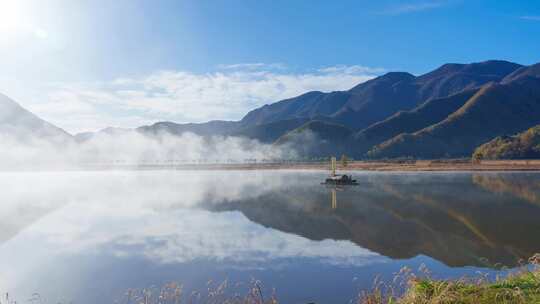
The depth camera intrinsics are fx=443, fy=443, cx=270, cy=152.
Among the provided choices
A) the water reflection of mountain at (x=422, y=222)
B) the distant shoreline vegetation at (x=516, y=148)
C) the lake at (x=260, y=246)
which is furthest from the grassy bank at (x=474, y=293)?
the distant shoreline vegetation at (x=516, y=148)

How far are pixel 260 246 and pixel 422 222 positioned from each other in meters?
11.6

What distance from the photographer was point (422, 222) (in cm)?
2645

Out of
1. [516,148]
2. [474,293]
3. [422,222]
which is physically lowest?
[422,222]

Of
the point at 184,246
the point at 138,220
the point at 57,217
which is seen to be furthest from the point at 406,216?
the point at 57,217

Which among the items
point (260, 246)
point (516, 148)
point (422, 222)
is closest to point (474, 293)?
point (260, 246)

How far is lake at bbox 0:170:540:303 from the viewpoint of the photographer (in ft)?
46.5

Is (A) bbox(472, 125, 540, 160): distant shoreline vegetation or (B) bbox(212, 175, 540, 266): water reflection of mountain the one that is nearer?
(B) bbox(212, 175, 540, 266): water reflection of mountain

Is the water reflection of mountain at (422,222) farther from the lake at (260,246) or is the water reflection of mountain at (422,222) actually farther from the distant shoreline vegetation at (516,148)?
the distant shoreline vegetation at (516,148)

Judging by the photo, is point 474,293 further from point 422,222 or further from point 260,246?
point 422,222

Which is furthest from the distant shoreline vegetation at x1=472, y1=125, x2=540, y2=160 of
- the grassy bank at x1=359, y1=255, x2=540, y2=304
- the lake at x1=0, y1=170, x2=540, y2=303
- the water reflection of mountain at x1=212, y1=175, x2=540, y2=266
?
the grassy bank at x1=359, y1=255, x2=540, y2=304

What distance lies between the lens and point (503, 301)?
8133 millimetres

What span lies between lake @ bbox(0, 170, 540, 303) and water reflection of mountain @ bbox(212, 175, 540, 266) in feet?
0.22

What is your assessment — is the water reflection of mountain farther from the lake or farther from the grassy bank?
the grassy bank

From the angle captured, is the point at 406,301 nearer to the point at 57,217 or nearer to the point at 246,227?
the point at 246,227
